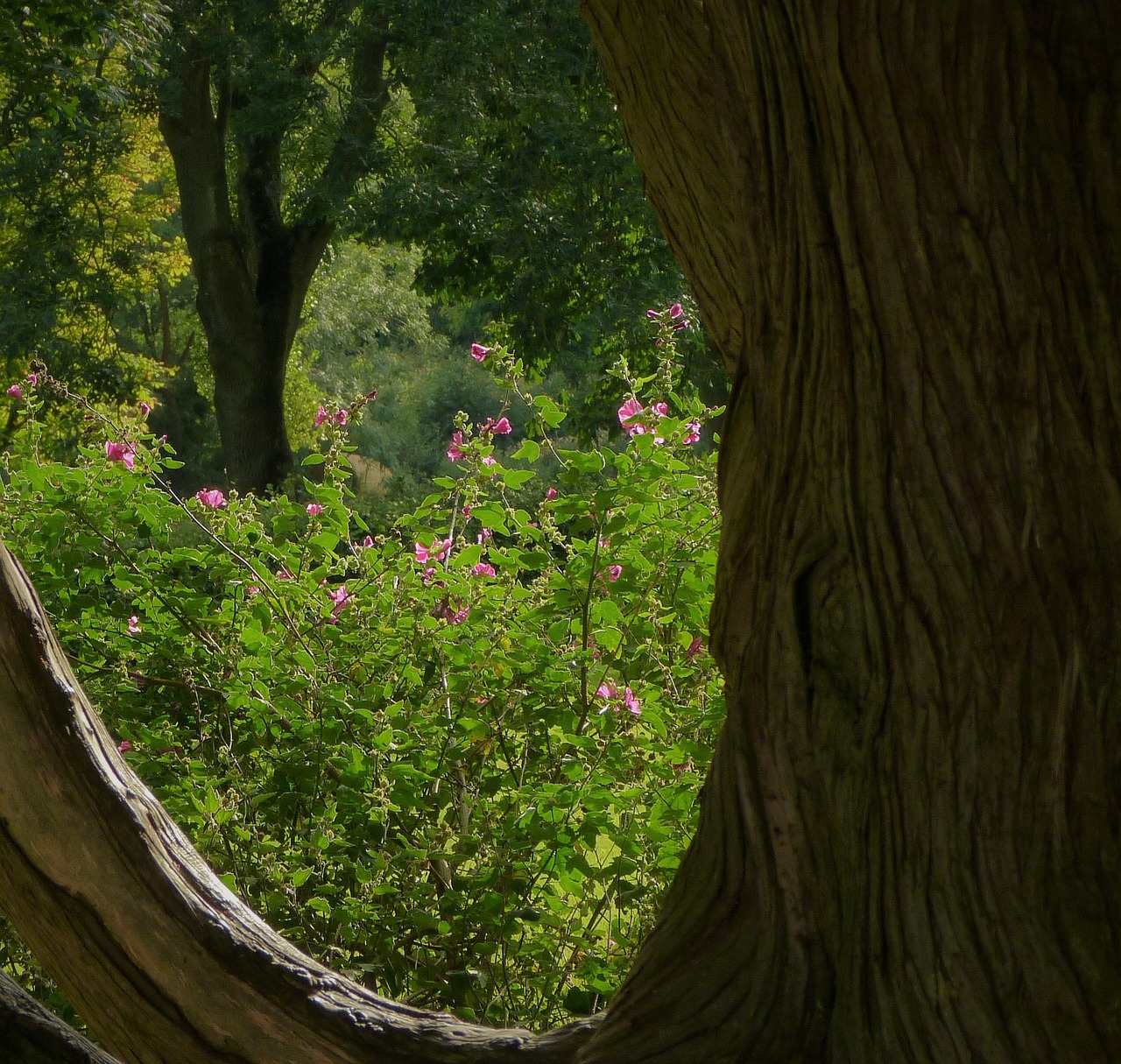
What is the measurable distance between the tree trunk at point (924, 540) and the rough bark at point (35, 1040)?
3.09ft

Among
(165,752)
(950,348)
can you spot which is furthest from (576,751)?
(950,348)

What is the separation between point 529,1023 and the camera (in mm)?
2982

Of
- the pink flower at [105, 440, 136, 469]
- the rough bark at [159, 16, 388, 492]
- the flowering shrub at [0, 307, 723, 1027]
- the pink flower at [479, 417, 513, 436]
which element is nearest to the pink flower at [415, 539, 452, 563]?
the flowering shrub at [0, 307, 723, 1027]

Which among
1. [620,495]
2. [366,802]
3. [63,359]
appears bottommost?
[366,802]

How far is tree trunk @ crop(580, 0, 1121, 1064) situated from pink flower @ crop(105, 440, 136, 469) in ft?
9.16

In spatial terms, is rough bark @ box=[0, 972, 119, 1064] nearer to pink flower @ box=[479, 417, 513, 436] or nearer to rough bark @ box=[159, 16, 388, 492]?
pink flower @ box=[479, 417, 513, 436]

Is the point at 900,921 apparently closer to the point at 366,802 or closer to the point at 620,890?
A: the point at 620,890

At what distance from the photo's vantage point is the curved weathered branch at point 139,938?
1939 mm

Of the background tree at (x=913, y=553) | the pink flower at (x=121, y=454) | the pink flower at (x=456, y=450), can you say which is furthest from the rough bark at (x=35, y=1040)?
the pink flower at (x=121, y=454)

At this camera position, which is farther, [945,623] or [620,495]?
[620,495]

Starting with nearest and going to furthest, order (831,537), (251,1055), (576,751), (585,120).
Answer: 1. (831,537)
2. (251,1055)
3. (576,751)
4. (585,120)

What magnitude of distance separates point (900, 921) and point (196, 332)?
27.2m

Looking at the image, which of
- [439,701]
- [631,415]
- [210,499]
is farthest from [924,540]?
[210,499]

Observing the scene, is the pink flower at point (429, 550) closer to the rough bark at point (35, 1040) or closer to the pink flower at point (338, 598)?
the pink flower at point (338, 598)
